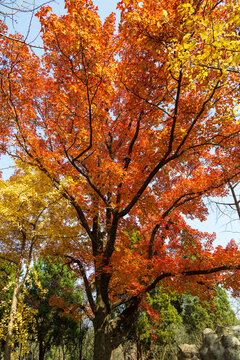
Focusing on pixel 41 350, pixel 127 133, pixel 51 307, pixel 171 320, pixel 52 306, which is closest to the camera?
pixel 127 133

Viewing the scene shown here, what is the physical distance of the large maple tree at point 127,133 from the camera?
4.42m

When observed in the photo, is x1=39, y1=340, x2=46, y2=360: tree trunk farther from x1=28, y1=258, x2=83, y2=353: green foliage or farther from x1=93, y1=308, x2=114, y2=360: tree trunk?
x1=93, y1=308, x2=114, y2=360: tree trunk

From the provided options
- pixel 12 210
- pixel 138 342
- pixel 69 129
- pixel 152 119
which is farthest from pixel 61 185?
pixel 138 342

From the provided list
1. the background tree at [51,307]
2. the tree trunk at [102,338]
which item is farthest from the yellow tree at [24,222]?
the background tree at [51,307]

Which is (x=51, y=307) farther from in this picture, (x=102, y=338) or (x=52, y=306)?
(x=102, y=338)

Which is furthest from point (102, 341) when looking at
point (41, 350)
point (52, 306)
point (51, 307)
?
point (41, 350)

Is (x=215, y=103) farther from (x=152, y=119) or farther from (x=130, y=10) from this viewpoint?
(x=130, y=10)

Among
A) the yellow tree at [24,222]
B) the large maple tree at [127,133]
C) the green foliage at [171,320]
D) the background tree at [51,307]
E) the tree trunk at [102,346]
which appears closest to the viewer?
the large maple tree at [127,133]

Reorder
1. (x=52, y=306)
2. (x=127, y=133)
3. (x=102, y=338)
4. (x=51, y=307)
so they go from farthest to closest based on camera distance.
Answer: (x=51, y=307) < (x=52, y=306) < (x=127, y=133) < (x=102, y=338)

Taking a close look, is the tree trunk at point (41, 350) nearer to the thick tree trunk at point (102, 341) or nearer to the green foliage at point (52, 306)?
the green foliage at point (52, 306)

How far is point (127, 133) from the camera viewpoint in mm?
8188

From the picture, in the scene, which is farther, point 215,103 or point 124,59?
point 124,59

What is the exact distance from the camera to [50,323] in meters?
17.7

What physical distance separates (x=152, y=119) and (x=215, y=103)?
5.02ft
